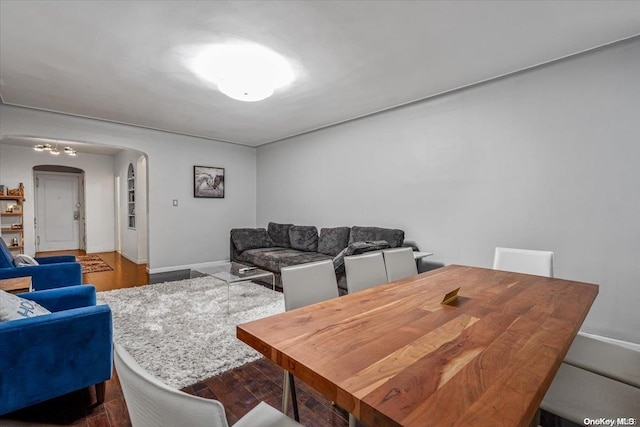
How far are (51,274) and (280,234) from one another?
3.38 meters

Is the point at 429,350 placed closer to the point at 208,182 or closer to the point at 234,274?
the point at 234,274

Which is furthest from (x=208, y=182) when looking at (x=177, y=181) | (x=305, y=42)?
(x=305, y=42)

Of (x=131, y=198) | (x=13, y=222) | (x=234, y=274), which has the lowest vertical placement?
(x=234, y=274)

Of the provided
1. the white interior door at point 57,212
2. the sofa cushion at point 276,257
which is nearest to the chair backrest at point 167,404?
the sofa cushion at point 276,257

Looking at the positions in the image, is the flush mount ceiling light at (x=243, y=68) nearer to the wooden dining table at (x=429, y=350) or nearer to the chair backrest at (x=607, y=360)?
the wooden dining table at (x=429, y=350)

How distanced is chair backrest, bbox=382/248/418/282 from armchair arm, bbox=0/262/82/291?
3099mm

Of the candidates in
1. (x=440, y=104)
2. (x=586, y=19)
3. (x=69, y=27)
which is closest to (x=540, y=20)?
(x=586, y=19)

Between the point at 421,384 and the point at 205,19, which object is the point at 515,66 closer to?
the point at 205,19

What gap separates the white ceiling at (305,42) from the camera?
2.04m

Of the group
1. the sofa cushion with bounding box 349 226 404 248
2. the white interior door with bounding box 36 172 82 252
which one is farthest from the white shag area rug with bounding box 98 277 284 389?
the white interior door with bounding box 36 172 82 252

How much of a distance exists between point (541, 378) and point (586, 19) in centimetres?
264

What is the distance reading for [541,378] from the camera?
31.4 inches

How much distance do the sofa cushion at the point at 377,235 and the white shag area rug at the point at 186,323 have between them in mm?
1411

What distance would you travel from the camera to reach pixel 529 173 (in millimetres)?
2975
